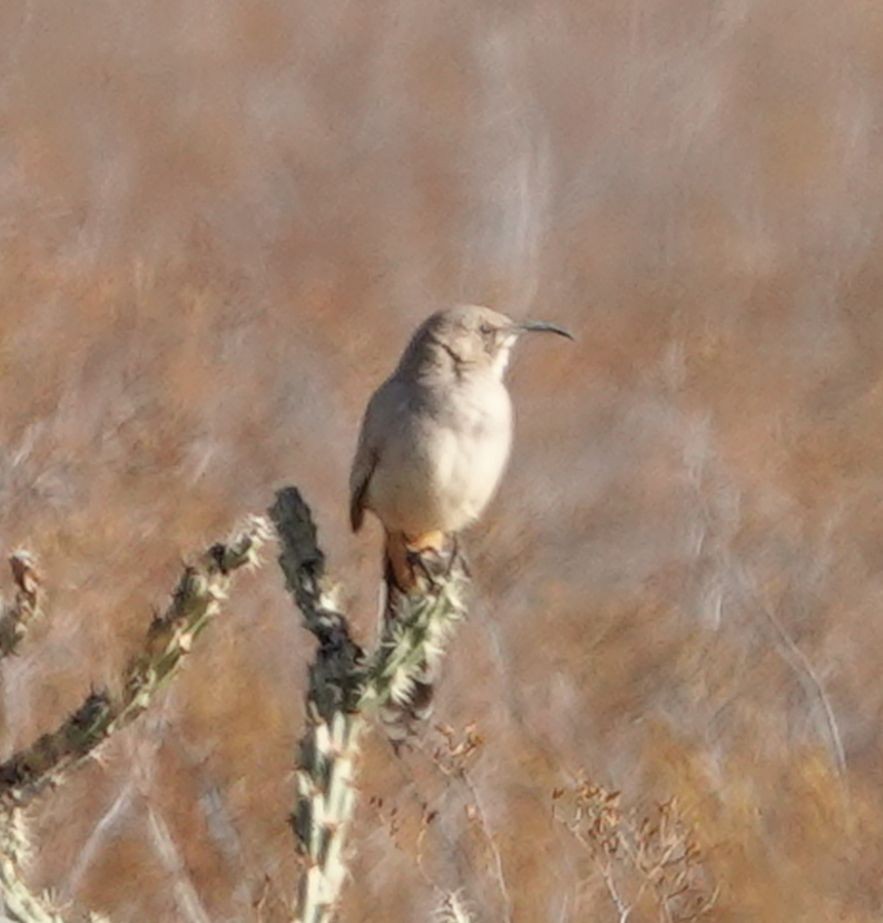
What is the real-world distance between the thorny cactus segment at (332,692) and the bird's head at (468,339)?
1530 mm

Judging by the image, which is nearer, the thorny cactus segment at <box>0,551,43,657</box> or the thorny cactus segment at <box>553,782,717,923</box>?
the thorny cactus segment at <box>0,551,43,657</box>

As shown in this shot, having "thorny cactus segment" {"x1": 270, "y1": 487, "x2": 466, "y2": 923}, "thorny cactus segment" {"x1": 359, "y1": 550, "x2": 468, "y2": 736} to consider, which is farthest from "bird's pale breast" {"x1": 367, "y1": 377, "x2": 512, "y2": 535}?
"thorny cactus segment" {"x1": 270, "y1": 487, "x2": 466, "y2": 923}

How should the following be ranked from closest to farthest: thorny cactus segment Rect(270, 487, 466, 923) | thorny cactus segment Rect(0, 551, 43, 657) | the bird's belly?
thorny cactus segment Rect(0, 551, 43, 657), thorny cactus segment Rect(270, 487, 466, 923), the bird's belly

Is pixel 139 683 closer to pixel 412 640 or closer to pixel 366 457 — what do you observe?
pixel 412 640

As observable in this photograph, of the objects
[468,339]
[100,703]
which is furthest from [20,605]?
[468,339]

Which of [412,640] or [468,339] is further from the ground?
[412,640]

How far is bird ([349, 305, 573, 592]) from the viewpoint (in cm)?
496

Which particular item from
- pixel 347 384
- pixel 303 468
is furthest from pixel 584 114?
pixel 303 468

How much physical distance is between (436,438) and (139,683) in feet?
5.15

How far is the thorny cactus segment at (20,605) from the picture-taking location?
11.0 ft

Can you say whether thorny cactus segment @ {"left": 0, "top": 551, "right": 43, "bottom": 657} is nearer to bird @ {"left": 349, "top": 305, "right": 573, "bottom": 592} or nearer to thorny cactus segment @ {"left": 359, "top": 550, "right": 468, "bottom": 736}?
thorny cactus segment @ {"left": 359, "top": 550, "right": 468, "bottom": 736}

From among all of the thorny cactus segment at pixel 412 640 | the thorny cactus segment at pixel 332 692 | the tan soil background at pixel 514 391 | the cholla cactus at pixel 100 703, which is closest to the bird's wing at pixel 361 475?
the thorny cactus segment at pixel 412 640

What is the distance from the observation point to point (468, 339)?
16.9 ft

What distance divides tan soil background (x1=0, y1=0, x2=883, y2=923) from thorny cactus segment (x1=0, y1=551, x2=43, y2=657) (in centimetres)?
545
